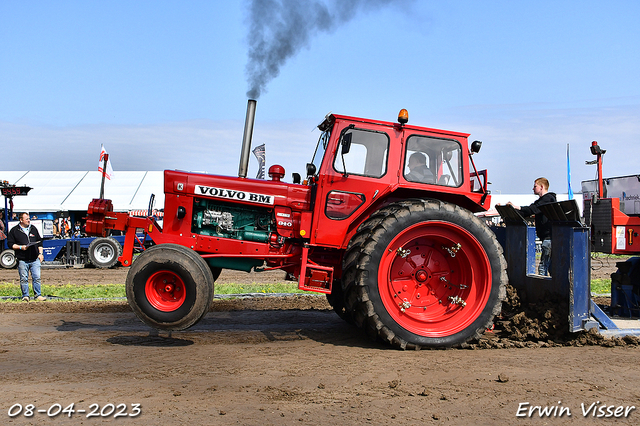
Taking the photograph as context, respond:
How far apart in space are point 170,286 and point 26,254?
18.9 ft

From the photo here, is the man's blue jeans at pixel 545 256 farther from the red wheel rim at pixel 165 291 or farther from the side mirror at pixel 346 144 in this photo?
the red wheel rim at pixel 165 291

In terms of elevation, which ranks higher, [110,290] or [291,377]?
[110,290]

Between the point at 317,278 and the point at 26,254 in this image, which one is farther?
the point at 26,254

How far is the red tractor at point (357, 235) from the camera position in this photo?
5.44m

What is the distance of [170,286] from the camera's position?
18.0ft

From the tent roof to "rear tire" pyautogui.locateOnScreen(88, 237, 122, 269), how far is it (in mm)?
7204

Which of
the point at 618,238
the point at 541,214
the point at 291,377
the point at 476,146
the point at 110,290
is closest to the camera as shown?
the point at 291,377

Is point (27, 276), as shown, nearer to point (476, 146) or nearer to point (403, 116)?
point (403, 116)

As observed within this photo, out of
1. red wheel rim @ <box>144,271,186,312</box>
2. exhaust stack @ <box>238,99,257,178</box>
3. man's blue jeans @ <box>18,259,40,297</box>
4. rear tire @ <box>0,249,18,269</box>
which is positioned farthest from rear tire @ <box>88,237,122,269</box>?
red wheel rim @ <box>144,271,186,312</box>

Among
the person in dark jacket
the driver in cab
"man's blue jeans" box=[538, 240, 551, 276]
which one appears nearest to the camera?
the driver in cab

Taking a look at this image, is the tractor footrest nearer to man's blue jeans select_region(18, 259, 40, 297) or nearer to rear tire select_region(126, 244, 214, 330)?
rear tire select_region(126, 244, 214, 330)

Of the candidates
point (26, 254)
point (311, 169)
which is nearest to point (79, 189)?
point (26, 254)

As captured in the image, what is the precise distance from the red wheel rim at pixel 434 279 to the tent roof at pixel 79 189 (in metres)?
21.2

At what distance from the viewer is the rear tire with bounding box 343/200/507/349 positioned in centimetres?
544
